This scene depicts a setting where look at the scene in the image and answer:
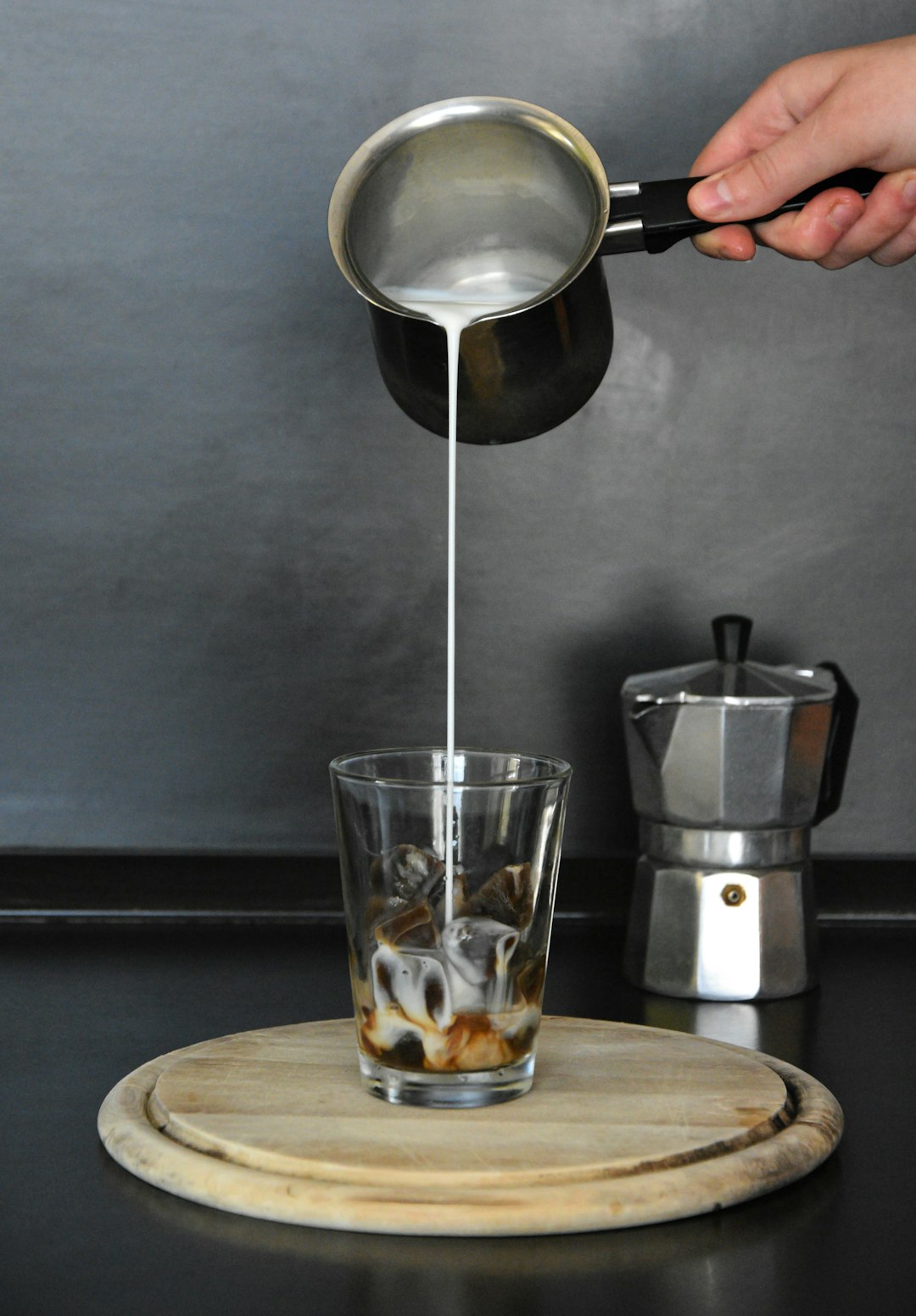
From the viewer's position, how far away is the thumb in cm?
86

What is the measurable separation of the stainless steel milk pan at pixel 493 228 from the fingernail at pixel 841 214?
2 centimetres

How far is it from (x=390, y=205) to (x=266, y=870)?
0.58m

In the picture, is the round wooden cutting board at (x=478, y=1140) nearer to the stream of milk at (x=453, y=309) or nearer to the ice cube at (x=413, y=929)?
the ice cube at (x=413, y=929)

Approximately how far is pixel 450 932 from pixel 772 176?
1.72 ft

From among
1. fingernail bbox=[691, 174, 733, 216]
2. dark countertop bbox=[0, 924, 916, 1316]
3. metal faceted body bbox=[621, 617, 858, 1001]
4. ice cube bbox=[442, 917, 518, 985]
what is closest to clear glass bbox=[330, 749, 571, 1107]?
ice cube bbox=[442, 917, 518, 985]

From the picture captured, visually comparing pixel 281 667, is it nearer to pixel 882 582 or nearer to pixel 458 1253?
pixel 882 582

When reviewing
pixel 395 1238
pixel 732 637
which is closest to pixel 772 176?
pixel 732 637

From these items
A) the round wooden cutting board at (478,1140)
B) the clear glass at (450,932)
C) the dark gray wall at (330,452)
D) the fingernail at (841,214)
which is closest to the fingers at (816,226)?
the fingernail at (841,214)

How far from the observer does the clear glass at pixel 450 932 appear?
0.70m

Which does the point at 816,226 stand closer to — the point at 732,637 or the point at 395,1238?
the point at 732,637

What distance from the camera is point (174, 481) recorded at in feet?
3.97

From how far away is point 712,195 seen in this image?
0.86m

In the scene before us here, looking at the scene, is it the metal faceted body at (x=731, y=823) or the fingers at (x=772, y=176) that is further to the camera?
the metal faceted body at (x=731, y=823)

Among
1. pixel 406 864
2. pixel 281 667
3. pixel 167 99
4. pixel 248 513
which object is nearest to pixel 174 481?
pixel 248 513
